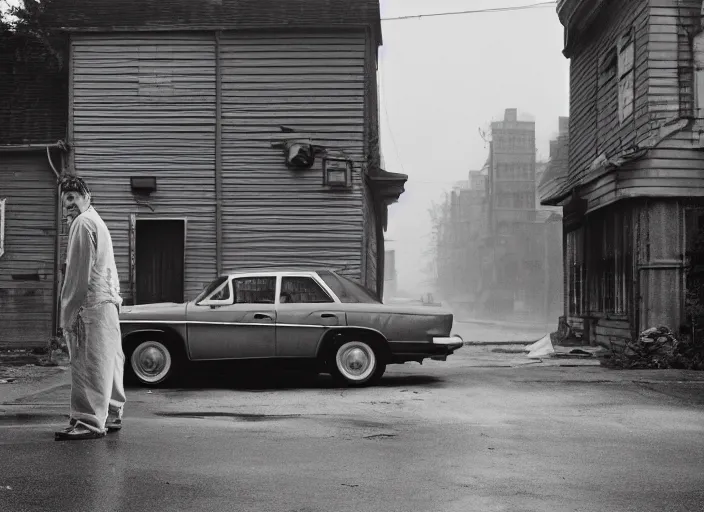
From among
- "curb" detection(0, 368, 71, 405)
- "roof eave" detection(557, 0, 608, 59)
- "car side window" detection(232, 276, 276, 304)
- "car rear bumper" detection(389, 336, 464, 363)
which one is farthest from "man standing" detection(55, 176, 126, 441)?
"roof eave" detection(557, 0, 608, 59)

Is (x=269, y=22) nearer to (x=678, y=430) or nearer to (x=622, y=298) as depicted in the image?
(x=622, y=298)

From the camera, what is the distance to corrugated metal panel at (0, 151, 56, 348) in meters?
18.3

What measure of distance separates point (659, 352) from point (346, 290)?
19.4 feet

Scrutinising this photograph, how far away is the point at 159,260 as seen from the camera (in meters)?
17.8

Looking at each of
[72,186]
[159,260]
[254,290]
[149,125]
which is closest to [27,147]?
[149,125]

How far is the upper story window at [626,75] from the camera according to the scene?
1634 centimetres

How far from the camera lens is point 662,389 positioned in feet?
34.6

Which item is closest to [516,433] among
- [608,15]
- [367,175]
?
[367,175]

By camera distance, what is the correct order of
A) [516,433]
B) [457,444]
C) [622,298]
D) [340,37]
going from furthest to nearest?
[340,37]
[622,298]
[516,433]
[457,444]

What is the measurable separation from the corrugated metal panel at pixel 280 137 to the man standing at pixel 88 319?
10.7 meters

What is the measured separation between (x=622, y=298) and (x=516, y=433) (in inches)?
399

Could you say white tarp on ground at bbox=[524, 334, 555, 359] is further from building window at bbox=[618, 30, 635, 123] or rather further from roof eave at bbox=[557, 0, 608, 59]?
roof eave at bbox=[557, 0, 608, 59]

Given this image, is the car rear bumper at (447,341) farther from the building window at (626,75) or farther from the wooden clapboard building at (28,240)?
the wooden clapboard building at (28,240)

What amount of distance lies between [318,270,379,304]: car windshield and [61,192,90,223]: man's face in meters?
4.71
